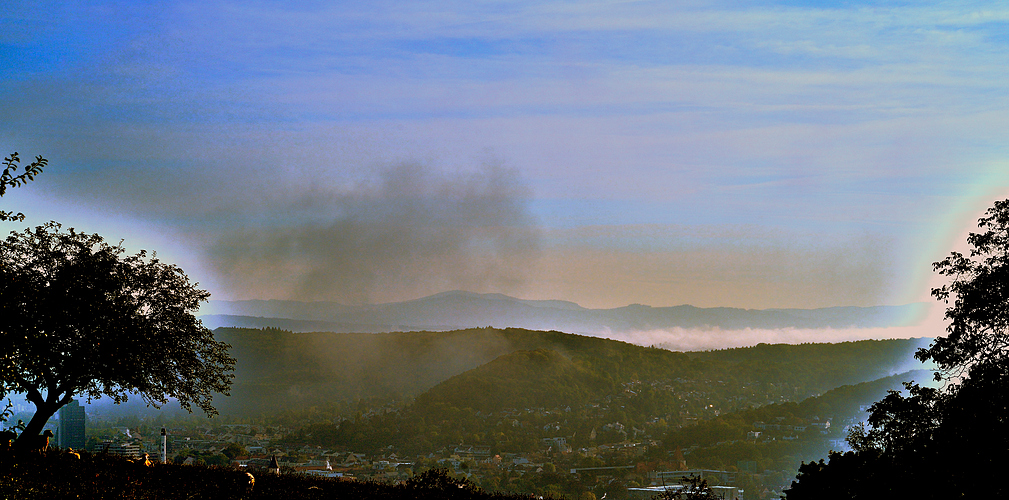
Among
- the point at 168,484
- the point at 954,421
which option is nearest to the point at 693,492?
the point at 954,421

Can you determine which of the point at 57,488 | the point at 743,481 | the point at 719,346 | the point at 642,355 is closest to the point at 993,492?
the point at 57,488

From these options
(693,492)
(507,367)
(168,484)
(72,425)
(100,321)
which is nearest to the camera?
(168,484)

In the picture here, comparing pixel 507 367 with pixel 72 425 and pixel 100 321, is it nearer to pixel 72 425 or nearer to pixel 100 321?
pixel 72 425

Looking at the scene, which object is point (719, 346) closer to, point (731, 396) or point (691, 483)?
point (731, 396)

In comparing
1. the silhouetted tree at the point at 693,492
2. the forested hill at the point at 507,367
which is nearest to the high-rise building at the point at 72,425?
the silhouetted tree at the point at 693,492

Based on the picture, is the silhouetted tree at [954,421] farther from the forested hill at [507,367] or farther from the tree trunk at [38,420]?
the forested hill at [507,367]

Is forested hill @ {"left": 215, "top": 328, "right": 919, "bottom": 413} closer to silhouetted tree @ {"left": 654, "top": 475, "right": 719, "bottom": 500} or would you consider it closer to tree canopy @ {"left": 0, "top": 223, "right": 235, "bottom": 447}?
tree canopy @ {"left": 0, "top": 223, "right": 235, "bottom": 447}

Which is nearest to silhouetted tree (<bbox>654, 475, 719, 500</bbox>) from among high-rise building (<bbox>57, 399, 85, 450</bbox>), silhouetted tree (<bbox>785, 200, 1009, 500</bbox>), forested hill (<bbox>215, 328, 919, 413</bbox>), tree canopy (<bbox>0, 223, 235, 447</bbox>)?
silhouetted tree (<bbox>785, 200, 1009, 500</bbox>)
